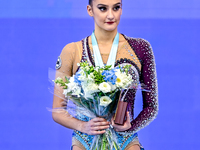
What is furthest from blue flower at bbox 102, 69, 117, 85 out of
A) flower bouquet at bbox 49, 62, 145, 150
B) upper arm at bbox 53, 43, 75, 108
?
upper arm at bbox 53, 43, 75, 108

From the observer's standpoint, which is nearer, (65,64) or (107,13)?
(107,13)

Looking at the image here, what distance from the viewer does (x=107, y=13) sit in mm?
Result: 2629

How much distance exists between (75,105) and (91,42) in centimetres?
56

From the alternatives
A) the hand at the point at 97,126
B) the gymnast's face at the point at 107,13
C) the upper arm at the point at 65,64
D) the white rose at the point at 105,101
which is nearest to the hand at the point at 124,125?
the hand at the point at 97,126

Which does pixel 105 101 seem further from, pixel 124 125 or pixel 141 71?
pixel 141 71

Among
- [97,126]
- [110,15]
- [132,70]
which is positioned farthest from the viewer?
[132,70]

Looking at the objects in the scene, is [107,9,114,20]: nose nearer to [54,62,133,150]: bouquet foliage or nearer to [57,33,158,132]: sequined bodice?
[57,33,158,132]: sequined bodice

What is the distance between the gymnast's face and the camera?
262 centimetres

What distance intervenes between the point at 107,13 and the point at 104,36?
0.21m

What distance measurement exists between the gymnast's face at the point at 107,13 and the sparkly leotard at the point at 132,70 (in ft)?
0.67

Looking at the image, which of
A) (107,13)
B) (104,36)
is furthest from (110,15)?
(104,36)

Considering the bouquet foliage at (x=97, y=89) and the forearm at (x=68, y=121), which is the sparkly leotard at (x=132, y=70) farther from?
the bouquet foliage at (x=97, y=89)

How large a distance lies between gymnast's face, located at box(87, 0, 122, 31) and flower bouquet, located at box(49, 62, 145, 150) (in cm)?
44

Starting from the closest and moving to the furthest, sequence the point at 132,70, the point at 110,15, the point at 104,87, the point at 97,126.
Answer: the point at 104,87 < the point at 97,126 < the point at 110,15 < the point at 132,70
